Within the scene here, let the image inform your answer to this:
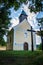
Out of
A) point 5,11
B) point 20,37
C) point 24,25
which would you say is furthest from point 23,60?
point 24,25

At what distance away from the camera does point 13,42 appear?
4184 cm

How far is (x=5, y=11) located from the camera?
77.9 feet

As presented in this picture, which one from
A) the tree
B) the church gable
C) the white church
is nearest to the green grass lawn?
the tree

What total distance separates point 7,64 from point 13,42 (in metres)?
28.9

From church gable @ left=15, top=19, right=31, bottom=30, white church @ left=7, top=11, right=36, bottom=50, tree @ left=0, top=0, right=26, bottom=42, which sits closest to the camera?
tree @ left=0, top=0, right=26, bottom=42

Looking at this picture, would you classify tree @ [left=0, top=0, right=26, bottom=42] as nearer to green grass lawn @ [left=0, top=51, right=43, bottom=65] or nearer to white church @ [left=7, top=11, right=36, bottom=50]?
green grass lawn @ [left=0, top=51, right=43, bottom=65]

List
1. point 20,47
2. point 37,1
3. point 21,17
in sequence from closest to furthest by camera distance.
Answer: point 37,1 < point 20,47 < point 21,17

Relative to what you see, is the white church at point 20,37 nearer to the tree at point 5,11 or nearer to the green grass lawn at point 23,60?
the tree at point 5,11

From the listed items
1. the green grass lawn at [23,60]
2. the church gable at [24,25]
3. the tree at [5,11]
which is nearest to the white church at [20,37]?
the church gable at [24,25]

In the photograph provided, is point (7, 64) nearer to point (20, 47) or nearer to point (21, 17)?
point (20, 47)

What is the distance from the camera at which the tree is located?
1160cm

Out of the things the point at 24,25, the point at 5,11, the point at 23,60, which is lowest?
the point at 23,60

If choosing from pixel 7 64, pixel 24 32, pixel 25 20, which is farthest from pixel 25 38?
pixel 7 64

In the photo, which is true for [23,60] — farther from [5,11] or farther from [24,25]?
[24,25]
